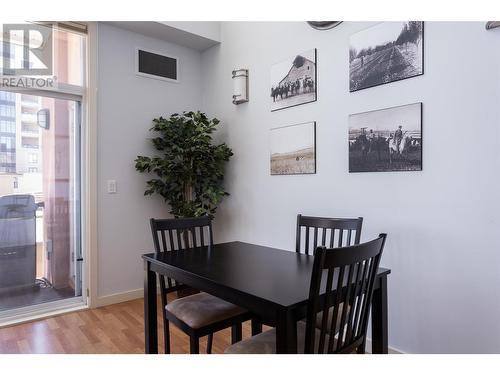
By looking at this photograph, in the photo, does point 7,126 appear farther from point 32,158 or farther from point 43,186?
point 43,186

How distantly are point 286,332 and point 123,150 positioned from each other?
2.62 m

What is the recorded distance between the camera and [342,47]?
7.91 ft

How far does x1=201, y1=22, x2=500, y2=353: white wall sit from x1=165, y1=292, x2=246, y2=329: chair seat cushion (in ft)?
3.55

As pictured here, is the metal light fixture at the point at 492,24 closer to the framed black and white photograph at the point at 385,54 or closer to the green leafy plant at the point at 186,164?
the framed black and white photograph at the point at 385,54

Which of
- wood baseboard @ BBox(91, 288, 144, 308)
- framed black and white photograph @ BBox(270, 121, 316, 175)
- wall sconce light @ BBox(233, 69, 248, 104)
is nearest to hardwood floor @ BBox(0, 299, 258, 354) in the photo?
wood baseboard @ BBox(91, 288, 144, 308)

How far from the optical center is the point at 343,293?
132 centimetres

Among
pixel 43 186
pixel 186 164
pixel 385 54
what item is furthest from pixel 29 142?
pixel 385 54

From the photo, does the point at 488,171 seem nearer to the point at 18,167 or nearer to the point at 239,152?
the point at 239,152

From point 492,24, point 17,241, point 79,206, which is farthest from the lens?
point 79,206

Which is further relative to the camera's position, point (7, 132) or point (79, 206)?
point (79, 206)

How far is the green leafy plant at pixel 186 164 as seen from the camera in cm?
323

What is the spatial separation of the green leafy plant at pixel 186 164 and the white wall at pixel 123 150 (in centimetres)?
15

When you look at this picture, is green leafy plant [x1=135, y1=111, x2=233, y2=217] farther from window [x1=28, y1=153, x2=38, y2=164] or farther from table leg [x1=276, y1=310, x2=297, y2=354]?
table leg [x1=276, y1=310, x2=297, y2=354]
